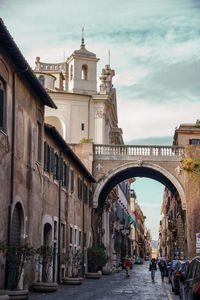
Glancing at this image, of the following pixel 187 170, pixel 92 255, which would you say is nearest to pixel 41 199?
pixel 92 255

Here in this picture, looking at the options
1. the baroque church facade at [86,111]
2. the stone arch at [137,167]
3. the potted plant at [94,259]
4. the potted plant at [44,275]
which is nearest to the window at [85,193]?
the stone arch at [137,167]

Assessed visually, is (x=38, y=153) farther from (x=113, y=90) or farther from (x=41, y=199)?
(x=113, y=90)

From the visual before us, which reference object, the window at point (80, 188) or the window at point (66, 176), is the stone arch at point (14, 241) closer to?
the window at point (66, 176)

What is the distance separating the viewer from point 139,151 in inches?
1596

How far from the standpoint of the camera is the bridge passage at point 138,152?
132 ft

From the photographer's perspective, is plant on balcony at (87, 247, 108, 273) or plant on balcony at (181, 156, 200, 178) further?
plant on balcony at (181, 156, 200, 178)

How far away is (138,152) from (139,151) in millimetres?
114

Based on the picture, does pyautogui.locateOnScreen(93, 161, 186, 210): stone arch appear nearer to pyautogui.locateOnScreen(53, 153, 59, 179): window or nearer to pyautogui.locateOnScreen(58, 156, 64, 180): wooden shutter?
pyautogui.locateOnScreen(58, 156, 64, 180): wooden shutter

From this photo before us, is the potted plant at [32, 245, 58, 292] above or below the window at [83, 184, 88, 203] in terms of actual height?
below

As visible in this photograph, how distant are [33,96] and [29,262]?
598 cm

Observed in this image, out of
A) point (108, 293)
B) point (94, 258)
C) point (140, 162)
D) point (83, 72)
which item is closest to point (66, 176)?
point (108, 293)

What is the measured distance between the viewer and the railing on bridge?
40.2 m

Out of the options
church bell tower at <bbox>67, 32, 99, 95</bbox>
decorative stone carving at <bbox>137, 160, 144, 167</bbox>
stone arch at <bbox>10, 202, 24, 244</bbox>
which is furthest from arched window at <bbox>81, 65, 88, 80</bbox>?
stone arch at <bbox>10, 202, 24, 244</bbox>

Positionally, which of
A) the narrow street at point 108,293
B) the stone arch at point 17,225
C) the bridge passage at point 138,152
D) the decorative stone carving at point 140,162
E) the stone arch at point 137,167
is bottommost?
the narrow street at point 108,293
